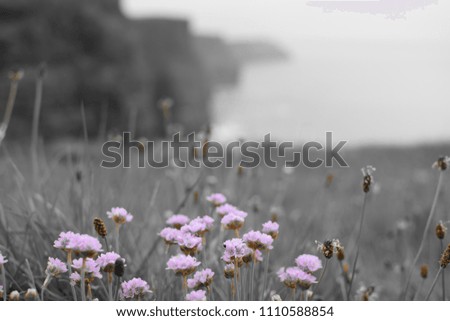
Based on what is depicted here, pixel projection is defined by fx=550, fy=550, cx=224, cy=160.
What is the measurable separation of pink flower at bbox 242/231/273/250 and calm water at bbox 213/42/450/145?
223 inches

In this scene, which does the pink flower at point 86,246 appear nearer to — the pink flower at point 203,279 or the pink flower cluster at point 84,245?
the pink flower cluster at point 84,245

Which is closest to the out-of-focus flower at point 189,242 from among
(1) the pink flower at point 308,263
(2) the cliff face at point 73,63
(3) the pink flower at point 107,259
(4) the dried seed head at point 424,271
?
(3) the pink flower at point 107,259

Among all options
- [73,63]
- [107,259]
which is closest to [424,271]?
[107,259]

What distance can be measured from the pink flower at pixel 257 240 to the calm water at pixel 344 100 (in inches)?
223

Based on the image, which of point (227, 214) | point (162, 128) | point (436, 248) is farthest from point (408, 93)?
point (227, 214)

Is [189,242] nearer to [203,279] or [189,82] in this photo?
[203,279]

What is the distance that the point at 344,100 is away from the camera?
42.8 ft

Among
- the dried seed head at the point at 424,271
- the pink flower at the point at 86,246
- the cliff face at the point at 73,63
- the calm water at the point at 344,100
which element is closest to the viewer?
the pink flower at the point at 86,246

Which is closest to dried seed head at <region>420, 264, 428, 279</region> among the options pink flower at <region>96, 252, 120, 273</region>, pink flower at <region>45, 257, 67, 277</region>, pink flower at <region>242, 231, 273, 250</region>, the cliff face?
pink flower at <region>242, 231, 273, 250</region>

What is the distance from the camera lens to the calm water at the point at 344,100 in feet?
29.2

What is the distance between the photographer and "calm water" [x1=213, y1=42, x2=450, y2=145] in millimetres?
8914

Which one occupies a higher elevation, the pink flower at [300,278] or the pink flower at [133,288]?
the pink flower at [300,278]

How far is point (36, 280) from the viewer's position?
1518mm
